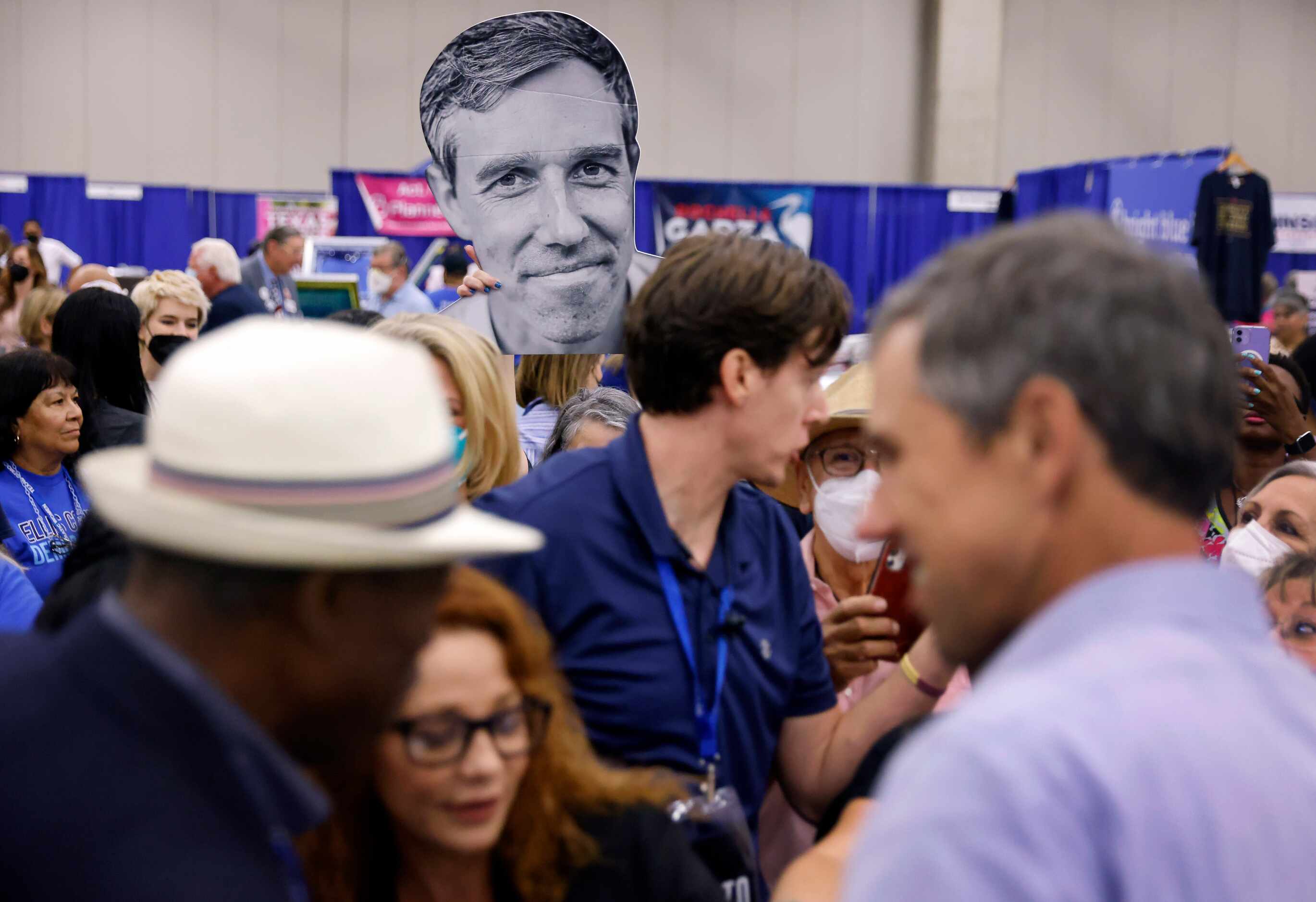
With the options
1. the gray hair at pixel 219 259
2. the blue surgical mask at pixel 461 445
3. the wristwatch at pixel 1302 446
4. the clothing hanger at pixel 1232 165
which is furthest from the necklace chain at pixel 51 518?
the clothing hanger at pixel 1232 165

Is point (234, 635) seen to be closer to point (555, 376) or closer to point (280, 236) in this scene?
point (555, 376)

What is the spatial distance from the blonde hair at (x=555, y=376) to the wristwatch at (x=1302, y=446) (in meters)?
1.90

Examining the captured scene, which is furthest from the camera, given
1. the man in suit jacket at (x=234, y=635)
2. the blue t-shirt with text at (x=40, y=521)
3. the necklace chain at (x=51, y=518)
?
the necklace chain at (x=51, y=518)

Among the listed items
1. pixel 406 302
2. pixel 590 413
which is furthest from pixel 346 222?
pixel 590 413

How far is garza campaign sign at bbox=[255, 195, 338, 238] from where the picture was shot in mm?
12922

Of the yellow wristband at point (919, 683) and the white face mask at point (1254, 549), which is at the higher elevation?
the white face mask at point (1254, 549)

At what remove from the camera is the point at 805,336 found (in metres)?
1.88

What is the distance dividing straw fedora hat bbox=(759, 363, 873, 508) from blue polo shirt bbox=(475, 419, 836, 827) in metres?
0.66

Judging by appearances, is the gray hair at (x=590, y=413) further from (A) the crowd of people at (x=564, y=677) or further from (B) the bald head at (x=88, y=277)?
(B) the bald head at (x=88, y=277)

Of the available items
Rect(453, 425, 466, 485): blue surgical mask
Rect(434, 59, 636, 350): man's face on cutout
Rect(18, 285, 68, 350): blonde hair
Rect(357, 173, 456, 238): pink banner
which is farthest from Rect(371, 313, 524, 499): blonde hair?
Rect(357, 173, 456, 238): pink banner

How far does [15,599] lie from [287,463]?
2089mm

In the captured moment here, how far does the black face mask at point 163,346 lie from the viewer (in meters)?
4.94

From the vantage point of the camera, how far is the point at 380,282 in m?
9.04

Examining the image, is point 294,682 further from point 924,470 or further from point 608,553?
point 608,553
